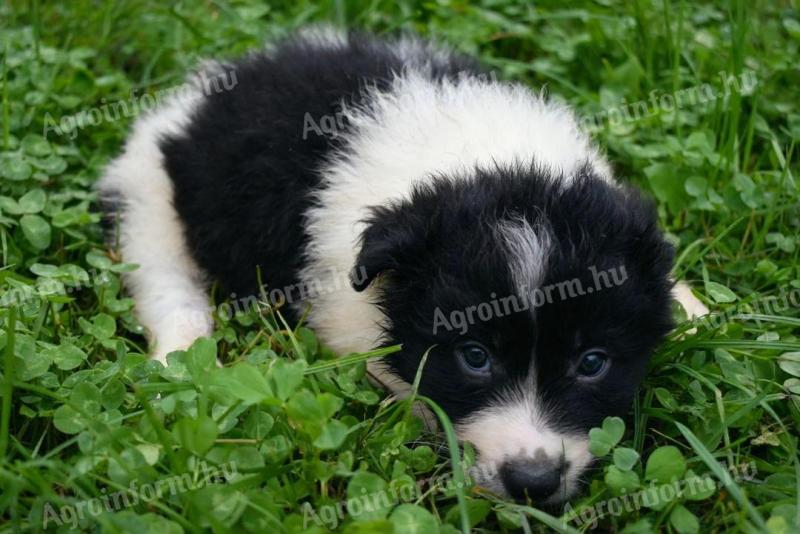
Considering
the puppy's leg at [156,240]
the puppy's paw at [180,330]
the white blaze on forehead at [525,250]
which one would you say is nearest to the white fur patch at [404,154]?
the white blaze on forehead at [525,250]

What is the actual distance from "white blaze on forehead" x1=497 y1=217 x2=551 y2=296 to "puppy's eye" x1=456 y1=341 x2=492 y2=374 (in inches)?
11.2

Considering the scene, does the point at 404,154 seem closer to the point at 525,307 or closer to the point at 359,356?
the point at 359,356

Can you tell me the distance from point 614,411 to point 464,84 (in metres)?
1.71

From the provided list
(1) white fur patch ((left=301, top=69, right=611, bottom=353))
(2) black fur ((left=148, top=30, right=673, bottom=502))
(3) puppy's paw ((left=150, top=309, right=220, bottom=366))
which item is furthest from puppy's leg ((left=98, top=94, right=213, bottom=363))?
(2) black fur ((left=148, top=30, right=673, bottom=502))

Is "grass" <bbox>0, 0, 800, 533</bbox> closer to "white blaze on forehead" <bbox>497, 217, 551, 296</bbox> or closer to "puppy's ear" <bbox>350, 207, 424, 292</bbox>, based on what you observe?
"puppy's ear" <bbox>350, 207, 424, 292</bbox>

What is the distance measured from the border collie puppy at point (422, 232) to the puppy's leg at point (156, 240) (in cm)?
1

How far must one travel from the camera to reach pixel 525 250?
3.39m

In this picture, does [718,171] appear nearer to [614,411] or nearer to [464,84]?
[464,84]

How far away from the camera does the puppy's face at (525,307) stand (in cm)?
337

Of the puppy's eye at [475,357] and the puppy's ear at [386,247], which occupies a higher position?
the puppy's ear at [386,247]

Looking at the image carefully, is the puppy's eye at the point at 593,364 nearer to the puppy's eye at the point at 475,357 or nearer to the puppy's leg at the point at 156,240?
the puppy's eye at the point at 475,357

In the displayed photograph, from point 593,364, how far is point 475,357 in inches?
17.3

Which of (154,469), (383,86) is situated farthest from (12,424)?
(383,86)

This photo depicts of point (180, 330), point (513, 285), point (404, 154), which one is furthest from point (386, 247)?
point (180, 330)
